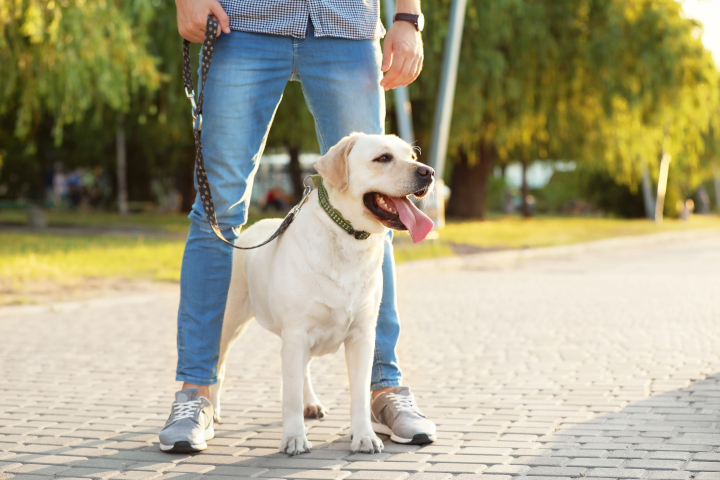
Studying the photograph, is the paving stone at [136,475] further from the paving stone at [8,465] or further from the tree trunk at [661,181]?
the tree trunk at [661,181]

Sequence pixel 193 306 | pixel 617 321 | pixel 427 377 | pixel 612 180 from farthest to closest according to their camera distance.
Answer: pixel 612 180
pixel 617 321
pixel 427 377
pixel 193 306

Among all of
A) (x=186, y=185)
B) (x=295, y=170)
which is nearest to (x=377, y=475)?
(x=295, y=170)

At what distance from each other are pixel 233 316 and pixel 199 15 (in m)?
1.33

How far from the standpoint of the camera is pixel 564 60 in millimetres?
20516

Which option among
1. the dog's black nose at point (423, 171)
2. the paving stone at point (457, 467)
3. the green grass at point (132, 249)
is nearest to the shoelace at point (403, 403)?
the paving stone at point (457, 467)

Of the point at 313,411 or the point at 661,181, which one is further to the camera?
the point at 661,181

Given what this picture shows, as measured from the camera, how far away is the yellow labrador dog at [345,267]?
3.41 meters

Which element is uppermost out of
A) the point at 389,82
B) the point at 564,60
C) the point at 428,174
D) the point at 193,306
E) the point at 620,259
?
the point at 564,60

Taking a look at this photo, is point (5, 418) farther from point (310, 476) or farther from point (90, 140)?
point (90, 140)

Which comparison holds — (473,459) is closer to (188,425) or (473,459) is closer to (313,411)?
(313,411)

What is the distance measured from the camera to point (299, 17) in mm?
3676

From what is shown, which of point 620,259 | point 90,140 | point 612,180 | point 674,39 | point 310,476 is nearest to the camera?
point 310,476

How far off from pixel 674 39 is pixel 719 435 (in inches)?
697

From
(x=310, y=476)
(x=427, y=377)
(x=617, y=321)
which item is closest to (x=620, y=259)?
(x=617, y=321)
